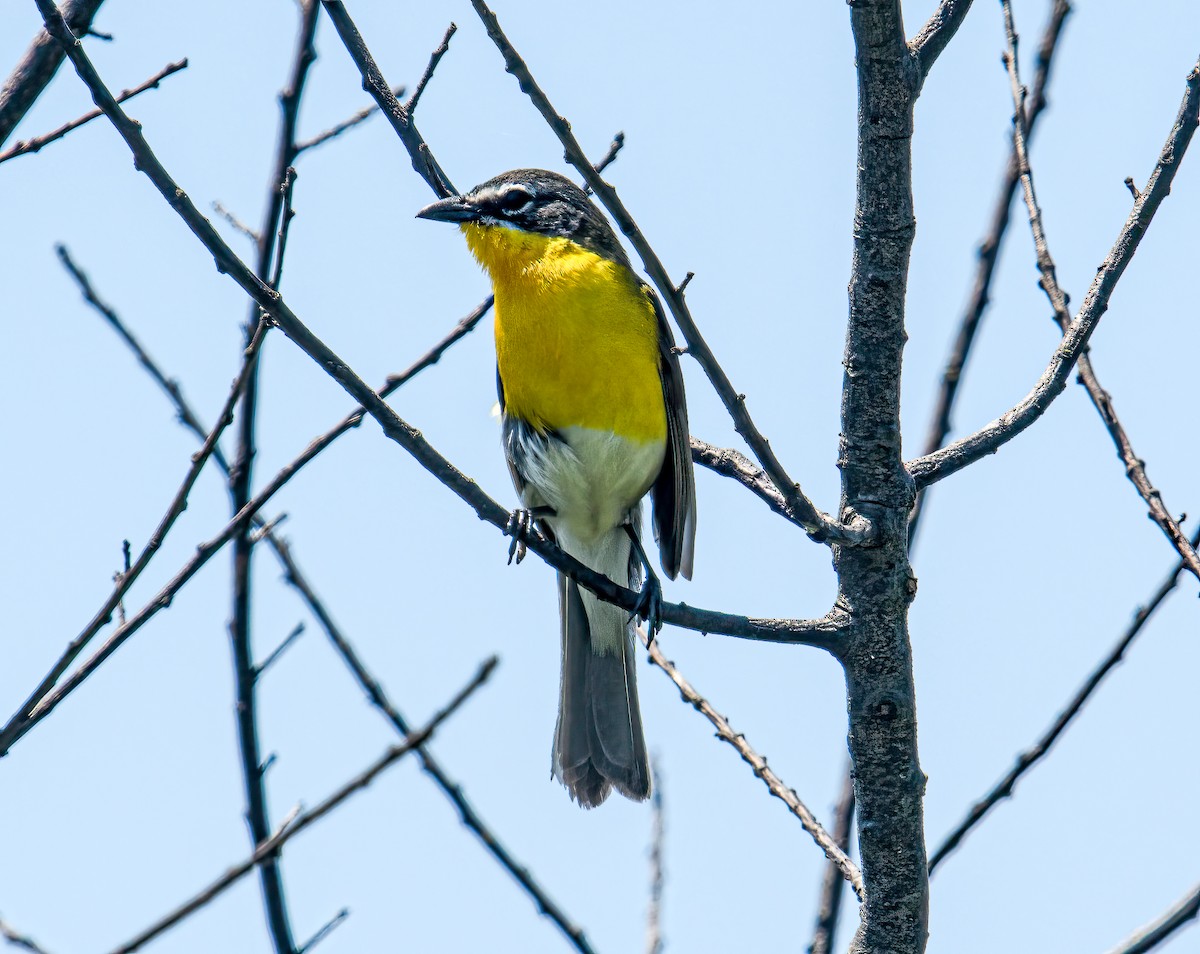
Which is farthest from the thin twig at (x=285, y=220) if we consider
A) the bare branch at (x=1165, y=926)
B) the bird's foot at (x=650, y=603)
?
the bare branch at (x=1165, y=926)

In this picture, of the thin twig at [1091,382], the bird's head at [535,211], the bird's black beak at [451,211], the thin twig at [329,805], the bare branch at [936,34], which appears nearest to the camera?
the thin twig at [329,805]

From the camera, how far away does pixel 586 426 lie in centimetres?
529

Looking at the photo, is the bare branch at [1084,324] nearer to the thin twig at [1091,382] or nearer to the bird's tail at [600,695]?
the thin twig at [1091,382]

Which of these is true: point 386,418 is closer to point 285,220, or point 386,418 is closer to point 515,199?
point 285,220

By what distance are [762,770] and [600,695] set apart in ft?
5.50

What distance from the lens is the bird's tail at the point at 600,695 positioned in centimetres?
551

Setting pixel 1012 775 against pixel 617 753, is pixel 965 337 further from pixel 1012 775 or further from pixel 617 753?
pixel 617 753

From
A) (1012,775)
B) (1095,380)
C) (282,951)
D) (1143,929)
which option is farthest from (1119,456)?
(282,951)

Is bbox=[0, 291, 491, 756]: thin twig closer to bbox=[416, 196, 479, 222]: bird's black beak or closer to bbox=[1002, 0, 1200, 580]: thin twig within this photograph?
bbox=[416, 196, 479, 222]: bird's black beak

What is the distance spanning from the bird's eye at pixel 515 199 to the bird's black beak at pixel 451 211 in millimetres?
190

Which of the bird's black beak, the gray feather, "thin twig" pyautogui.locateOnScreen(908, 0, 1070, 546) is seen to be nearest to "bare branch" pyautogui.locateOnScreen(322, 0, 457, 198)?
the bird's black beak

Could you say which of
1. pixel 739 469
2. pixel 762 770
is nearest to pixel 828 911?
pixel 762 770

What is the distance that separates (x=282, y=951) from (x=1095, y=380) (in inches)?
113

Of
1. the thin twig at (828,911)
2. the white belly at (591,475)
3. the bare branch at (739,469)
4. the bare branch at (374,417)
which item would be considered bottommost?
the thin twig at (828,911)
